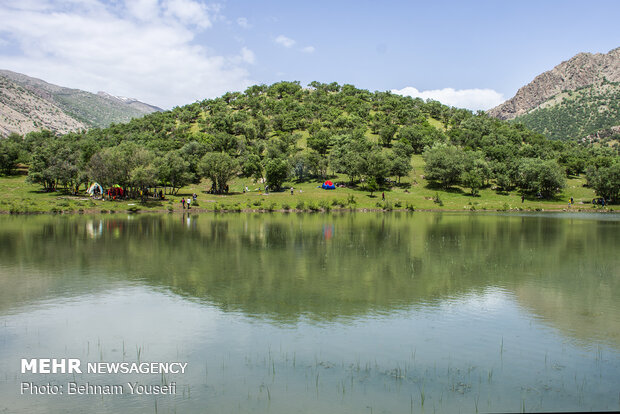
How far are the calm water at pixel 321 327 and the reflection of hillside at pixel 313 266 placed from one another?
201 mm

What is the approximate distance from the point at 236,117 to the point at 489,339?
17411 centimetres

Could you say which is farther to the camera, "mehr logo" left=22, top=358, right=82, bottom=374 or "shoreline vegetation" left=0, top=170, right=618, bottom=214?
"shoreline vegetation" left=0, top=170, right=618, bottom=214

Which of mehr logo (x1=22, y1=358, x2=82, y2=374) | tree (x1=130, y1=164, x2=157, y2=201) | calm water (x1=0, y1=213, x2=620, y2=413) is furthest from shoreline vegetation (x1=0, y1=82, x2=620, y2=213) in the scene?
mehr logo (x1=22, y1=358, x2=82, y2=374)

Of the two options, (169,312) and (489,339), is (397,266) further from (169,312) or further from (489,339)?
(169,312)

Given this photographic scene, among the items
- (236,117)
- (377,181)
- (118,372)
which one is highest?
(236,117)

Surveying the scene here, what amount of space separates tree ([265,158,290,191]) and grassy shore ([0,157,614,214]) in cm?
335

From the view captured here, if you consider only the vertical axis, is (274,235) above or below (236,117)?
below

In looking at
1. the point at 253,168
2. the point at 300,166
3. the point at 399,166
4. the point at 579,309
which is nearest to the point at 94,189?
the point at 253,168

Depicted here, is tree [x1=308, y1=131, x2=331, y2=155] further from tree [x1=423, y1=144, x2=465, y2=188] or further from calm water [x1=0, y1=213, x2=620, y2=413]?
calm water [x1=0, y1=213, x2=620, y2=413]

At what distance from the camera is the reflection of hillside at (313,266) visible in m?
22.1

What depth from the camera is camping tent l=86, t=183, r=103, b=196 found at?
321ft

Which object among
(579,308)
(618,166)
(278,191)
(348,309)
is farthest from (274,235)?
(618,166)

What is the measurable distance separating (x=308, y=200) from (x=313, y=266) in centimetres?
7026

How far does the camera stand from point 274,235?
162ft
